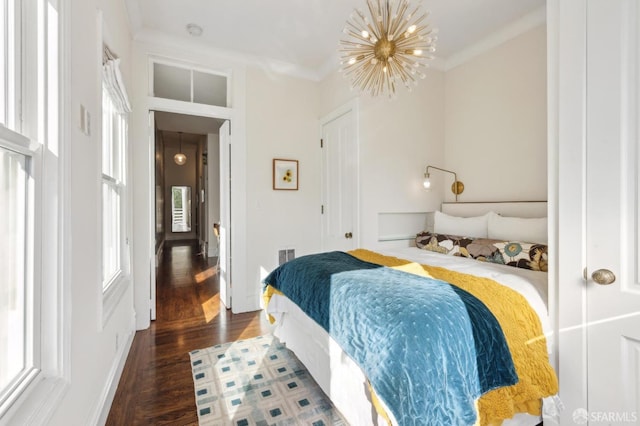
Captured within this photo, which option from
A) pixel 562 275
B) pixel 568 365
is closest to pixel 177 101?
pixel 562 275

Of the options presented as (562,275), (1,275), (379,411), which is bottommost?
(379,411)

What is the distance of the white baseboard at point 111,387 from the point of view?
5.48 ft

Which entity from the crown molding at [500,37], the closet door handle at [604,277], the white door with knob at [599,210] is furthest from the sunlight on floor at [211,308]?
the crown molding at [500,37]

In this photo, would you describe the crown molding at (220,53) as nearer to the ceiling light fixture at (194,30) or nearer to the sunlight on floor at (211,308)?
the ceiling light fixture at (194,30)

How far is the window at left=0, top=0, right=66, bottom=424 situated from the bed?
1.22 metres

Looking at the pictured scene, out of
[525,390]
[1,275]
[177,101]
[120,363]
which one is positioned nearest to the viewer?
[1,275]

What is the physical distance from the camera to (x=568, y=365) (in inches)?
58.2

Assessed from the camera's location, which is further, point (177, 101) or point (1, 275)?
point (177, 101)

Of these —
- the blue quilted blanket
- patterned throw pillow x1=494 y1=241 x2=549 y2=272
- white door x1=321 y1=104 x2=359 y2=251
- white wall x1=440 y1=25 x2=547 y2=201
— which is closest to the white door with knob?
the blue quilted blanket

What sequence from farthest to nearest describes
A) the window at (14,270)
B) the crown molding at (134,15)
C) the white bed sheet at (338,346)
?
the crown molding at (134,15)
the white bed sheet at (338,346)
the window at (14,270)

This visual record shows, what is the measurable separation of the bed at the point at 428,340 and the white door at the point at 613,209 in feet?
0.75

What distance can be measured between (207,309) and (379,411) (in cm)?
278

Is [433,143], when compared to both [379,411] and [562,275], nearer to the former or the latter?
[562,275]

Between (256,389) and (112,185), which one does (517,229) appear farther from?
(112,185)
